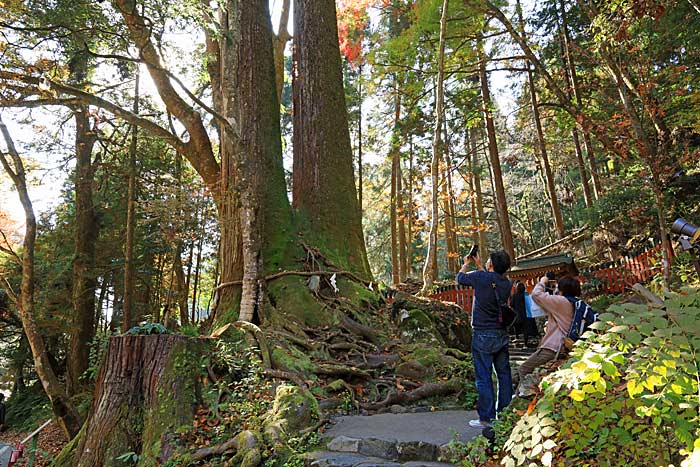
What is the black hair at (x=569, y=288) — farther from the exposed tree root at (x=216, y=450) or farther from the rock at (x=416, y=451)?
the exposed tree root at (x=216, y=450)

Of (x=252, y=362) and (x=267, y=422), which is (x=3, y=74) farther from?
(x=267, y=422)

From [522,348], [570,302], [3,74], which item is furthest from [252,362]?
[522,348]

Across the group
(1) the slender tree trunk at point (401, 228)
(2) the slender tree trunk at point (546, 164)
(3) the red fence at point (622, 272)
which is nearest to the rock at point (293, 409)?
(3) the red fence at point (622, 272)

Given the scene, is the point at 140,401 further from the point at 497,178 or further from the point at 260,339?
the point at 497,178

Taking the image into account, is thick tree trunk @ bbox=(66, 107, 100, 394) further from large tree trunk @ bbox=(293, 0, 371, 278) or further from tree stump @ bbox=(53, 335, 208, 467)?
tree stump @ bbox=(53, 335, 208, 467)

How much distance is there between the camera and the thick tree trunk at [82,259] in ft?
41.8

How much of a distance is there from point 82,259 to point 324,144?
882 cm

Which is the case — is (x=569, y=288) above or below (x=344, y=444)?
above

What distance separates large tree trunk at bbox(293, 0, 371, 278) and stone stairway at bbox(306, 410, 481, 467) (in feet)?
12.8

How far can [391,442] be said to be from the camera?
366 cm

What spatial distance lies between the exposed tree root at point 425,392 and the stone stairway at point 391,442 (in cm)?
83

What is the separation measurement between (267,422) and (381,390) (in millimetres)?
1794

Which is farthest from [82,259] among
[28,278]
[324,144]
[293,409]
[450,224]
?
[450,224]

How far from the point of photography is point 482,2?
11.8 meters
